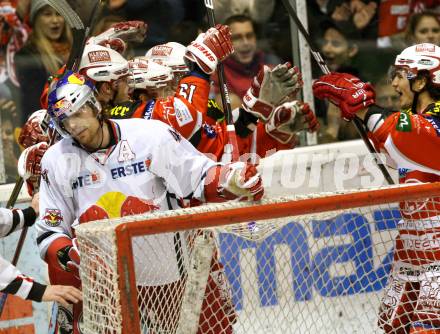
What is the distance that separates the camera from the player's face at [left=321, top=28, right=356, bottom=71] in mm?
5996

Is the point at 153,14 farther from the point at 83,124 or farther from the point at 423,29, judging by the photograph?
the point at 83,124

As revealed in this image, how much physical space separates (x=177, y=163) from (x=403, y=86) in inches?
41.5

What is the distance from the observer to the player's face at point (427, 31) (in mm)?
6086

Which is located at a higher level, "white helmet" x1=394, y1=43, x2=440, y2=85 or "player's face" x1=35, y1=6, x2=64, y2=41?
"white helmet" x1=394, y1=43, x2=440, y2=85

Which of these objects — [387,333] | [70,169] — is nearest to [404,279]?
[387,333]

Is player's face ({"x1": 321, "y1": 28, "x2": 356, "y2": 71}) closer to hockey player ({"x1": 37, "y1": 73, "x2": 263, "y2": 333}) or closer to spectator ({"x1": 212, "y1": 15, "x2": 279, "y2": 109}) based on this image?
spectator ({"x1": 212, "y1": 15, "x2": 279, "y2": 109})

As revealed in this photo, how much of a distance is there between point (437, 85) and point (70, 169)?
4.74ft

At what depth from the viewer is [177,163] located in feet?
12.2

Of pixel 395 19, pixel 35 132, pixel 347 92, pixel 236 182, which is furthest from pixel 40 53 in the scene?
pixel 236 182

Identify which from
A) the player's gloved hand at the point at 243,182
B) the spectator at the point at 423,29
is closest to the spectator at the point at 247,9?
the spectator at the point at 423,29

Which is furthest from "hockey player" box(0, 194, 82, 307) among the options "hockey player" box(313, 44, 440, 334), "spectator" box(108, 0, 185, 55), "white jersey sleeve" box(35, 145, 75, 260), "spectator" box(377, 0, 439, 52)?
"spectator" box(377, 0, 439, 52)

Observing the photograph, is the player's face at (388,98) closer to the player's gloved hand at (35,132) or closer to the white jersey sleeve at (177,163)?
the player's gloved hand at (35,132)

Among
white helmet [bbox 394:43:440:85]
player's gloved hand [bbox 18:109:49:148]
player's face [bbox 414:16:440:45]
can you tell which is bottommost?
player's face [bbox 414:16:440:45]

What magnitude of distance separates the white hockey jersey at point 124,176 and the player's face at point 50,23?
1852 mm
